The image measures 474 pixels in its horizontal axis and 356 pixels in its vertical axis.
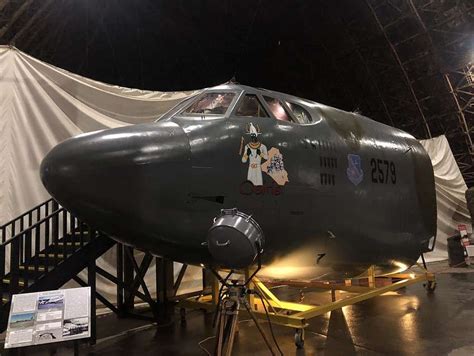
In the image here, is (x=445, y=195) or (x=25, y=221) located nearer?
(x=25, y=221)

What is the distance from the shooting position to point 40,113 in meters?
9.14

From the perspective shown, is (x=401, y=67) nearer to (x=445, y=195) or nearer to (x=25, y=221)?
(x=445, y=195)

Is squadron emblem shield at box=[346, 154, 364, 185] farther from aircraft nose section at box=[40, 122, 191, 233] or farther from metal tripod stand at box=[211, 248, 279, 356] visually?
aircraft nose section at box=[40, 122, 191, 233]

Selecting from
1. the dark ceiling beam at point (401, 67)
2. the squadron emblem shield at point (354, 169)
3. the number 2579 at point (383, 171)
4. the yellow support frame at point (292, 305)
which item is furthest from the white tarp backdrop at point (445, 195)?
the squadron emblem shield at point (354, 169)

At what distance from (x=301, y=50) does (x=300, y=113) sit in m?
15.9

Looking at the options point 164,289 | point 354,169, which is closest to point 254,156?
point 354,169

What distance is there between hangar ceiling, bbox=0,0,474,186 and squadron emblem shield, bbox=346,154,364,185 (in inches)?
469

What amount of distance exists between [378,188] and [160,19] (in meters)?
13.7

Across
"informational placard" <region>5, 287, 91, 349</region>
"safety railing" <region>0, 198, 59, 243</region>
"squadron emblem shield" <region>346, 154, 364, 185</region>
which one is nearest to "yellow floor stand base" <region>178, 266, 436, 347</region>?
"squadron emblem shield" <region>346, 154, 364, 185</region>

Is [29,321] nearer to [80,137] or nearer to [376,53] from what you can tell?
[80,137]

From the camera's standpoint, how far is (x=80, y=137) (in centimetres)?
440

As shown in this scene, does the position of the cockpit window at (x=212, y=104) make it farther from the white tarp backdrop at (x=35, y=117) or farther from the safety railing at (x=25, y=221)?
the safety railing at (x=25, y=221)

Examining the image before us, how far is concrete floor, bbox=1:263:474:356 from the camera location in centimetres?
596

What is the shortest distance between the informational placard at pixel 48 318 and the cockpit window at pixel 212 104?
265 cm
